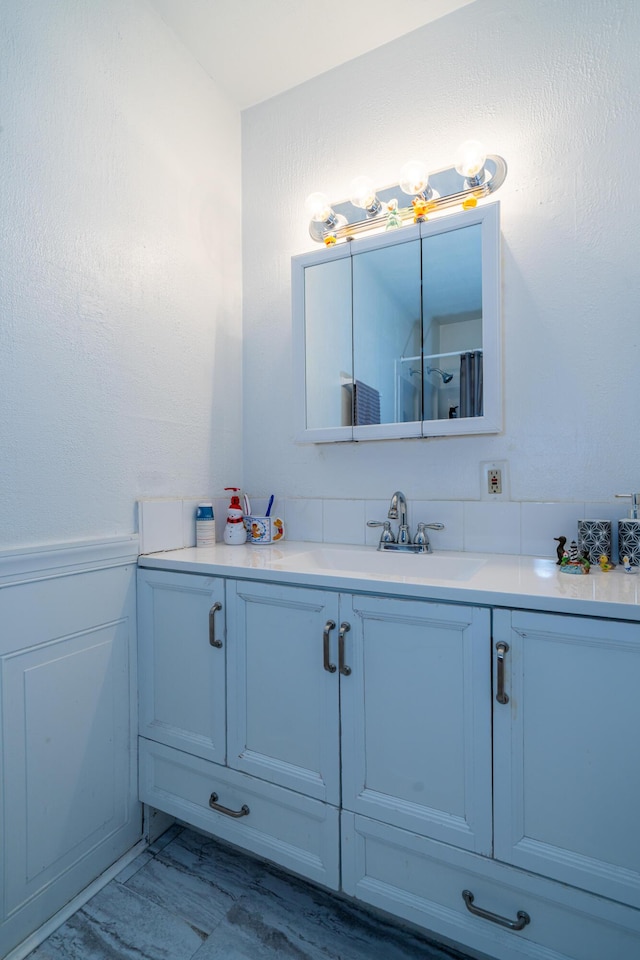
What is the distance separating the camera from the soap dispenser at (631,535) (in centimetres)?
112

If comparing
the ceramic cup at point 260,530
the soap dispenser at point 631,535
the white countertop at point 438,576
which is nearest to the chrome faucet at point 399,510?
the white countertop at point 438,576

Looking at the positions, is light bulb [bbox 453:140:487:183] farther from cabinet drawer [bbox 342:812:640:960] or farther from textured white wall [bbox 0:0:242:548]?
cabinet drawer [bbox 342:812:640:960]

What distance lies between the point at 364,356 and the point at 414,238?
1.21 ft

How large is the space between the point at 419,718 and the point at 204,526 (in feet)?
2.99

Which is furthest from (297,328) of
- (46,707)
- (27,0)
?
(46,707)

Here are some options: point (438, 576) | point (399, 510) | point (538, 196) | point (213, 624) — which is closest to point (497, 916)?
point (438, 576)

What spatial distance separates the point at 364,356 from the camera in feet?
5.01

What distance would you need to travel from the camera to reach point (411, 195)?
56.8 inches

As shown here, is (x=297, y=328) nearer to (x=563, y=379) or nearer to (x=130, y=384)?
(x=130, y=384)

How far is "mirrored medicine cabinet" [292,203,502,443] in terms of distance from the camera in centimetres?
133

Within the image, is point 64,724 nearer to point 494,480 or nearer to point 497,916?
point 497,916

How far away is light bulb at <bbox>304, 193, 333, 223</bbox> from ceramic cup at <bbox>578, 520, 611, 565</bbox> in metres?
1.25

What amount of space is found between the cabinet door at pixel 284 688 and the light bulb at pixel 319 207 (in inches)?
48.3

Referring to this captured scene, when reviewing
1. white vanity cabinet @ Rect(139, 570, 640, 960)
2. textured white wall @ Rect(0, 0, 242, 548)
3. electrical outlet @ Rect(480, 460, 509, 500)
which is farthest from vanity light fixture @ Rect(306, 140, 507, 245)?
white vanity cabinet @ Rect(139, 570, 640, 960)
